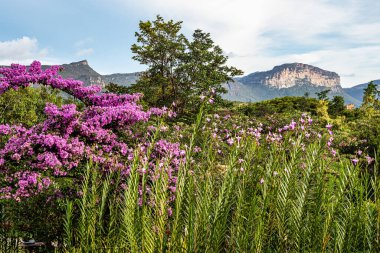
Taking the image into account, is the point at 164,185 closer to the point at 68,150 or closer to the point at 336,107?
the point at 68,150

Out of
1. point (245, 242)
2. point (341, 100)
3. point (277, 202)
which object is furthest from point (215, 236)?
point (341, 100)

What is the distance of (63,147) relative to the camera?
569 centimetres

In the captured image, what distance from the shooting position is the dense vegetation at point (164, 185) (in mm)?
2107

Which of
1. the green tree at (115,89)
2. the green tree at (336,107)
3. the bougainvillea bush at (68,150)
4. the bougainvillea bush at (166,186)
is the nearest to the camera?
the bougainvillea bush at (166,186)

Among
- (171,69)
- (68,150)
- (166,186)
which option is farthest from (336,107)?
(166,186)

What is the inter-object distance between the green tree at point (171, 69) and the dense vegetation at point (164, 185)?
11739 millimetres

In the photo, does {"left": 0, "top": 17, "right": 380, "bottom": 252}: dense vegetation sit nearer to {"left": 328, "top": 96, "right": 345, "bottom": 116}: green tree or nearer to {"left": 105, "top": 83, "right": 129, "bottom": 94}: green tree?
{"left": 105, "top": 83, "right": 129, "bottom": 94}: green tree

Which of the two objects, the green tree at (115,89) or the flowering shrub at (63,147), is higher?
the green tree at (115,89)

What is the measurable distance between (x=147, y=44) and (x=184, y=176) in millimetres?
26229

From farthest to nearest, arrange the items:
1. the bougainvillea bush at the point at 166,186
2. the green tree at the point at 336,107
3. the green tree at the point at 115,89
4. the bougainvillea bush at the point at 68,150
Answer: the green tree at the point at 336,107
the green tree at the point at 115,89
the bougainvillea bush at the point at 68,150
the bougainvillea bush at the point at 166,186

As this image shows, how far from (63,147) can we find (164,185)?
4080 millimetres

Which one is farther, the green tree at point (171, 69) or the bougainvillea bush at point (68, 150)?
the green tree at point (171, 69)

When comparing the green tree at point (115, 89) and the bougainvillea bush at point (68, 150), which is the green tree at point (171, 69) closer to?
the green tree at point (115, 89)

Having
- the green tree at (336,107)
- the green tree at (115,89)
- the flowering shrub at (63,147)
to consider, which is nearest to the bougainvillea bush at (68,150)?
the flowering shrub at (63,147)
